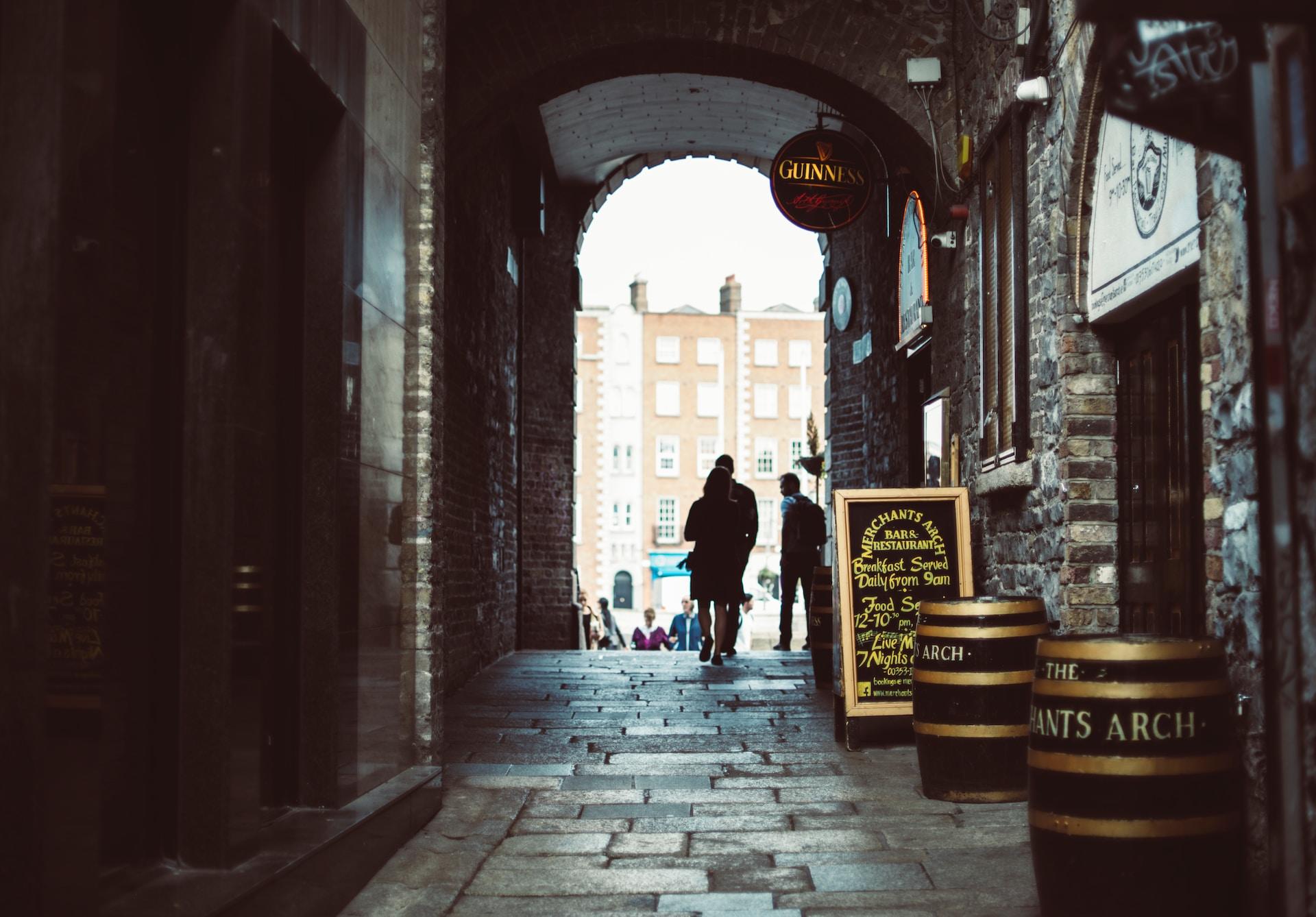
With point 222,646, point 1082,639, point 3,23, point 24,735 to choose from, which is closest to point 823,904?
point 1082,639

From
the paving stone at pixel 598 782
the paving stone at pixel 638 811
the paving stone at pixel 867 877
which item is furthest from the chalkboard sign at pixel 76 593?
the paving stone at pixel 598 782

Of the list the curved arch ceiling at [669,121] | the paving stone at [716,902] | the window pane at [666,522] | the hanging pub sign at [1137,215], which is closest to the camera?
the paving stone at [716,902]

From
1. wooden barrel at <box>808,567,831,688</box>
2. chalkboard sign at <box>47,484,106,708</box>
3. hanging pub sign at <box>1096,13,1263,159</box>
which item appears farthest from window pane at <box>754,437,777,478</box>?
hanging pub sign at <box>1096,13,1263,159</box>

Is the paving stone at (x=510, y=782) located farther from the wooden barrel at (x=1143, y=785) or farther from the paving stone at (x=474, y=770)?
the wooden barrel at (x=1143, y=785)

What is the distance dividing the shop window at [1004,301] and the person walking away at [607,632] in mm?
12562

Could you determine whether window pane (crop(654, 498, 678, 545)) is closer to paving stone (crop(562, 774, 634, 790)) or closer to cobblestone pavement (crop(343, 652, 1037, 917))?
cobblestone pavement (crop(343, 652, 1037, 917))

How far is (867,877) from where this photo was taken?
394 centimetres

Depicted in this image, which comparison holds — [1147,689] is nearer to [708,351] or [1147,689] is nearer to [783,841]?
[783,841]

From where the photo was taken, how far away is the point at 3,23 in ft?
7.93

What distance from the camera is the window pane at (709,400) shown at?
46781mm

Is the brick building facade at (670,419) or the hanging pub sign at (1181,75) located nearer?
the hanging pub sign at (1181,75)

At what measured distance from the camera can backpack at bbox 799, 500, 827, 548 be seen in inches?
460

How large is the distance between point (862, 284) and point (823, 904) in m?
9.60

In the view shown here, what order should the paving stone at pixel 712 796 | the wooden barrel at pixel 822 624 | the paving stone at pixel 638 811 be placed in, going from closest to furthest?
the paving stone at pixel 638 811 → the paving stone at pixel 712 796 → the wooden barrel at pixel 822 624
